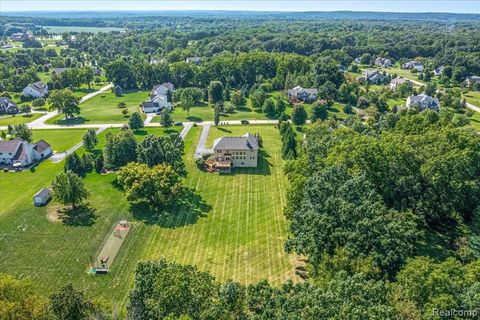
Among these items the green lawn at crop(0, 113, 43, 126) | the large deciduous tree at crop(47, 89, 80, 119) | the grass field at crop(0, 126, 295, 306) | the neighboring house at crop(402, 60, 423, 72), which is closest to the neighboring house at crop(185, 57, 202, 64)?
the large deciduous tree at crop(47, 89, 80, 119)

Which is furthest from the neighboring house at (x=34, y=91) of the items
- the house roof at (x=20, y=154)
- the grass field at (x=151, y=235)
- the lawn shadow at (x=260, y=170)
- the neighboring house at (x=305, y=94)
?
the lawn shadow at (x=260, y=170)

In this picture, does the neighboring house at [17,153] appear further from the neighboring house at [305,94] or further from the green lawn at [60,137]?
the neighboring house at [305,94]

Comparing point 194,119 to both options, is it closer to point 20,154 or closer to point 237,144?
point 237,144

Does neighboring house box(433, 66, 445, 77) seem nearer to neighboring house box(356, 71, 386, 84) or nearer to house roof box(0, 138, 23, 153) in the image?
neighboring house box(356, 71, 386, 84)

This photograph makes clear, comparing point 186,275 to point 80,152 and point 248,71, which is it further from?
point 248,71

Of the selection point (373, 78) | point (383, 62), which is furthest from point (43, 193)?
point (383, 62)

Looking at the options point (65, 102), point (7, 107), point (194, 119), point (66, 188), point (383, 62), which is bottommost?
point (383, 62)

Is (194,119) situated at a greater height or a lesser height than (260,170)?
lesser
